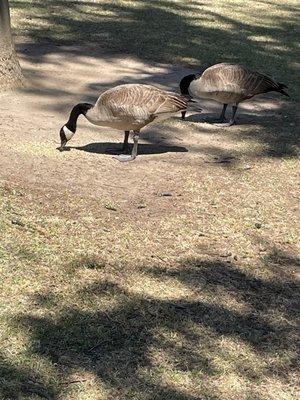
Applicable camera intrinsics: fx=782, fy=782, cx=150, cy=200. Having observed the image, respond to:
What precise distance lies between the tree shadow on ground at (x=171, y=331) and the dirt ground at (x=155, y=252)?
0.01 meters

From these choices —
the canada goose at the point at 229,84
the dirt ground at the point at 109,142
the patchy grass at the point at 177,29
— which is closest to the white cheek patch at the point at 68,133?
the dirt ground at the point at 109,142

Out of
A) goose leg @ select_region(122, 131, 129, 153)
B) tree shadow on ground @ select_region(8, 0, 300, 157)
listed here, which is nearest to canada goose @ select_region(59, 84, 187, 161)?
goose leg @ select_region(122, 131, 129, 153)

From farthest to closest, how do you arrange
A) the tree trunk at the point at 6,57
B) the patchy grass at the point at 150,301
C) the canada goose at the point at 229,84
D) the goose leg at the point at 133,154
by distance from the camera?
the tree trunk at the point at 6,57, the canada goose at the point at 229,84, the goose leg at the point at 133,154, the patchy grass at the point at 150,301

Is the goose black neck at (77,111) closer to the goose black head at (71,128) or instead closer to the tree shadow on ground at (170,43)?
the goose black head at (71,128)

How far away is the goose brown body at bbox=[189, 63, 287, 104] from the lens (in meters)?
8.79

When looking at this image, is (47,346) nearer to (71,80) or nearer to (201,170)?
(201,170)

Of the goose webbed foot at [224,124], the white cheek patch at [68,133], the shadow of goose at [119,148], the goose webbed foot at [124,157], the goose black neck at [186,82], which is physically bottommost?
the goose webbed foot at [224,124]

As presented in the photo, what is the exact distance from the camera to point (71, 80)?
10578 mm

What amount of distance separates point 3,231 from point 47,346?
58.2 inches

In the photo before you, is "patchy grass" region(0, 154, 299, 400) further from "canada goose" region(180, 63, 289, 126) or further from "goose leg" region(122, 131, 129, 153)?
"canada goose" region(180, 63, 289, 126)

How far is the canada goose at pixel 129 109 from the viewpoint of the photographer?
736 cm

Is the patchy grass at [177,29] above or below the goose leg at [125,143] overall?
below

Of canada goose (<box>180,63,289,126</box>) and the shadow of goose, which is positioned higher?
canada goose (<box>180,63,289,126</box>)

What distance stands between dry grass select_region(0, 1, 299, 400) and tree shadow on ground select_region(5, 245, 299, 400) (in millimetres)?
10
